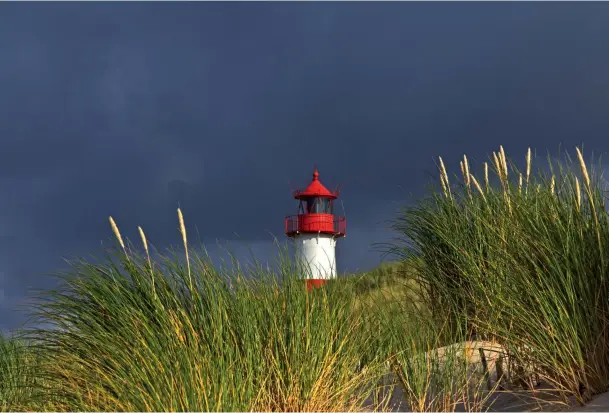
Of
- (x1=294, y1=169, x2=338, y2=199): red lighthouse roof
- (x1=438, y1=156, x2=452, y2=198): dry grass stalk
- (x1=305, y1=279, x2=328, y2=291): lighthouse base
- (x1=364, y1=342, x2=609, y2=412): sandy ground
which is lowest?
(x1=364, y1=342, x2=609, y2=412): sandy ground

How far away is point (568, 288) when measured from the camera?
4500mm

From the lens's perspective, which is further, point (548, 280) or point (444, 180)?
point (444, 180)

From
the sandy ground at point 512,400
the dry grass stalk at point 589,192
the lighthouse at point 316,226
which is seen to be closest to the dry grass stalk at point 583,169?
the dry grass stalk at point 589,192

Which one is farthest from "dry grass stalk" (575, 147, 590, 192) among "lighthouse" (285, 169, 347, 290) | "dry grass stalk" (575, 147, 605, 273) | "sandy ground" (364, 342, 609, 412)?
"lighthouse" (285, 169, 347, 290)

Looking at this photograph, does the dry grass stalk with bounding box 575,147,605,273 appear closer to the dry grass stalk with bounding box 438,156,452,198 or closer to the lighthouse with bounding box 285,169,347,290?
the dry grass stalk with bounding box 438,156,452,198

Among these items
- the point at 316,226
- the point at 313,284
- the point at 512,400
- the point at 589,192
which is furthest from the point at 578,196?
the point at 316,226

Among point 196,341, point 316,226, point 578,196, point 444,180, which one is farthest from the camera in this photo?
point 316,226

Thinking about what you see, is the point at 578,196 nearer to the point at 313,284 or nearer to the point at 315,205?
the point at 313,284

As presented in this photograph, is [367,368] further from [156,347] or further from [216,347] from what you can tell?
[156,347]

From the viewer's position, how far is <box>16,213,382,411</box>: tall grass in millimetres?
3709

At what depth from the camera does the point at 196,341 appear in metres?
3.93

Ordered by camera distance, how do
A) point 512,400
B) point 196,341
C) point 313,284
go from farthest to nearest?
point 512,400 < point 313,284 < point 196,341

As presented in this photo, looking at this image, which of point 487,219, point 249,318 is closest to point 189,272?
point 249,318

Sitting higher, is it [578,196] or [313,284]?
[578,196]
